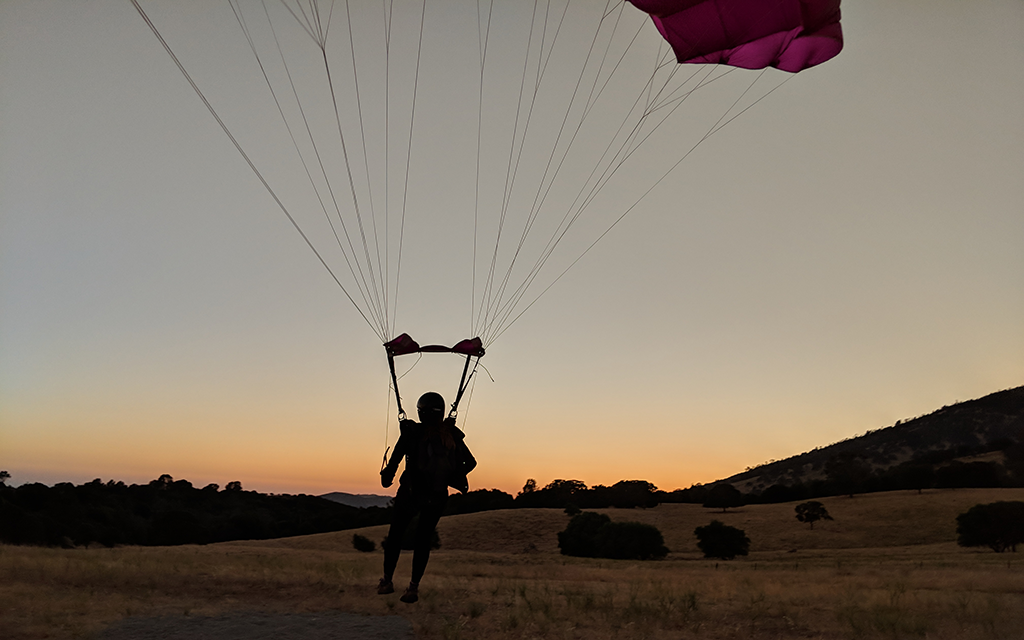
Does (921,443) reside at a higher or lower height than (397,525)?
higher

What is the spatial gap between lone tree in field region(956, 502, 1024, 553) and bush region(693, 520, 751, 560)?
46.7ft

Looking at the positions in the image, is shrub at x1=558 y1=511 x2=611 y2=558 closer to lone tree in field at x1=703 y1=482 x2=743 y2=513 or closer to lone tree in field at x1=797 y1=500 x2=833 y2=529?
lone tree in field at x1=797 y1=500 x2=833 y2=529

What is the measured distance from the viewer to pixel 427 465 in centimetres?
1133

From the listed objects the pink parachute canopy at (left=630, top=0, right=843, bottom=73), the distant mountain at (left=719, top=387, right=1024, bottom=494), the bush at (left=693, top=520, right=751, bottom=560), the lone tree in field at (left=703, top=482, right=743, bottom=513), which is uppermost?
the distant mountain at (left=719, top=387, right=1024, bottom=494)

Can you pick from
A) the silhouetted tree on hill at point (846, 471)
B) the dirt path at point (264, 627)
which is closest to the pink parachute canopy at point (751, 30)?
the dirt path at point (264, 627)

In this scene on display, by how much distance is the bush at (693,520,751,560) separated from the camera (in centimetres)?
5400

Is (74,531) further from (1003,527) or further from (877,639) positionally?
(1003,527)

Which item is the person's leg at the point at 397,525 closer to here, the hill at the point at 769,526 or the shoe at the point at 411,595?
the shoe at the point at 411,595

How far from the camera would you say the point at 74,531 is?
5472 cm

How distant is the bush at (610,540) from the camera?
169 feet

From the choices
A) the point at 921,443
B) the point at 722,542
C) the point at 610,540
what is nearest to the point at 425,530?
the point at 610,540

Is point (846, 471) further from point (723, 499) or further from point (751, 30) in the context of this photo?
point (751, 30)

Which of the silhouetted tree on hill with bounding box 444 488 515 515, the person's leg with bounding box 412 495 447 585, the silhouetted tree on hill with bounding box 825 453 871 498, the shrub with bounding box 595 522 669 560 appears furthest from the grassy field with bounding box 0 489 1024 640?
the silhouetted tree on hill with bounding box 825 453 871 498

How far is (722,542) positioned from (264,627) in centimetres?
4835
